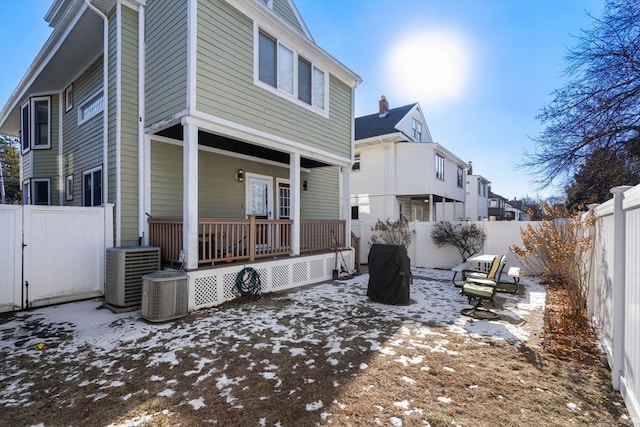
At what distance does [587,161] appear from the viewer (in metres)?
9.77

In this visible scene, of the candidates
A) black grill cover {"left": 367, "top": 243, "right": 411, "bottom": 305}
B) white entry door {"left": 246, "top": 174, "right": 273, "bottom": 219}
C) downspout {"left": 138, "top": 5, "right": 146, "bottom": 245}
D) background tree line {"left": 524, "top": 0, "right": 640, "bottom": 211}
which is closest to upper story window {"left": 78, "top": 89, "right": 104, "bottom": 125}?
downspout {"left": 138, "top": 5, "right": 146, "bottom": 245}

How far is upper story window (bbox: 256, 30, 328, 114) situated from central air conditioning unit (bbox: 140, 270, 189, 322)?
450 centimetres

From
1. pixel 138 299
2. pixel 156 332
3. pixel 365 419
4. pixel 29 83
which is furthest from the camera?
pixel 29 83

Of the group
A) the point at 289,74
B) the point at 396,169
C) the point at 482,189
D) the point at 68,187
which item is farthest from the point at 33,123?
the point at 482,189

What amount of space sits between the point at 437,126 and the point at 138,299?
22212mm

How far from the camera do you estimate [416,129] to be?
62.1ft

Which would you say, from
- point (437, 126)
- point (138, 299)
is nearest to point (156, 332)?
point (138, 299)

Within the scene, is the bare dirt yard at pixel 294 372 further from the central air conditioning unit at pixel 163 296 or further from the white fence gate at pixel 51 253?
the white fence gate at pixel 51 253

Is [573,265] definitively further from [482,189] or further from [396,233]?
[482,189]

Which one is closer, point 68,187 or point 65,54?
point 65,54

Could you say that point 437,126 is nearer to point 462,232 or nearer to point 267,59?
point 462,232

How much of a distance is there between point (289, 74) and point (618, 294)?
725 centimetres

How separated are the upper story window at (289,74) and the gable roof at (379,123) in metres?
7.83

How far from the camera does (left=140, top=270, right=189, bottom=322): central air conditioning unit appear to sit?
4742 millimetres
